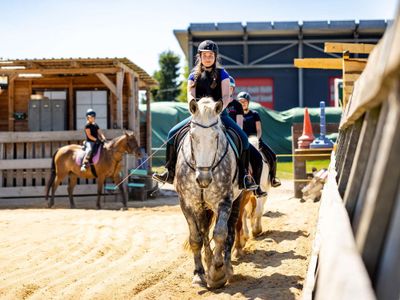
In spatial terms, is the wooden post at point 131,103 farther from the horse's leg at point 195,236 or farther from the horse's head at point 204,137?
the horse's head at point 204,137

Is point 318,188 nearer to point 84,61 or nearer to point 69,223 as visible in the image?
point 69,223

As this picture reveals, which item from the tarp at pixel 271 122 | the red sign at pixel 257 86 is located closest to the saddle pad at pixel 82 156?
the tarp at pixel 271 122

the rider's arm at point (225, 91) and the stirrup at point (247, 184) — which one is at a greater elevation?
the rider's arm at point (225, 91)

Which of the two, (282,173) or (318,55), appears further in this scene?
(318,55)

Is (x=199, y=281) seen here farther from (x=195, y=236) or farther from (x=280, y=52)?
(x=280, y=52)

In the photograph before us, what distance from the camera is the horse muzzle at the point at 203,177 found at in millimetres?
5352

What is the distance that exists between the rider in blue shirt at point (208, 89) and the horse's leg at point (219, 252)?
0.65 meters

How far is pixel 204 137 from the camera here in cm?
548

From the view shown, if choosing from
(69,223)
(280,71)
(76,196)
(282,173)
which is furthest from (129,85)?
(280,71)

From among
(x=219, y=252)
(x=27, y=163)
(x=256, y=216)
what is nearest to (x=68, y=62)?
(x=27, y=163)

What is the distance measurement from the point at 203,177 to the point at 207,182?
60 mm

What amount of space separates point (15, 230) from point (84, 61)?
8.35 meters

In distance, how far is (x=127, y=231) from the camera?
400 inches

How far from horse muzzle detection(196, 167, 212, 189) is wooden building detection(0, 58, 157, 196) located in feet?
40.1
